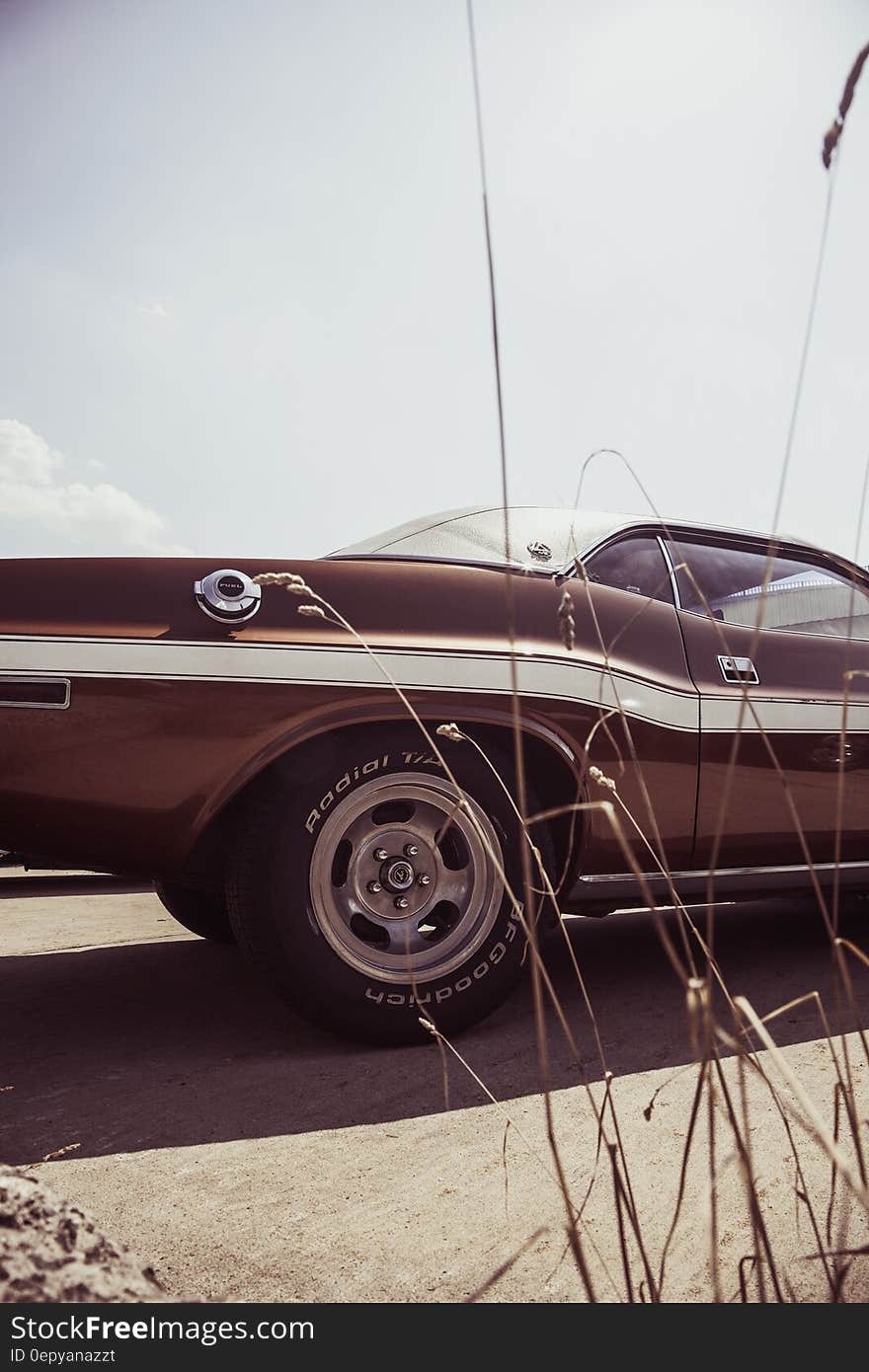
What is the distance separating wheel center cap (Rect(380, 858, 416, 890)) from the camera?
2.46 metres

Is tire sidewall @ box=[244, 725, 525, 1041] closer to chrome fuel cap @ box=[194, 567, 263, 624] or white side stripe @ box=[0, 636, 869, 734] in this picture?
white side stripe @ box=[0, 636, 869, 734]

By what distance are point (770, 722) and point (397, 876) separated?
4.34 ft

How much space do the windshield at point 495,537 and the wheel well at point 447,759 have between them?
20.6 inches

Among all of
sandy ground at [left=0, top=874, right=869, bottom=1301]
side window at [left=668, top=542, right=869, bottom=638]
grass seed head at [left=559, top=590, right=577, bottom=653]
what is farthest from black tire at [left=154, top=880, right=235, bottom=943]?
grass seed head at [left=559, top=590, right=577, bottom=653]

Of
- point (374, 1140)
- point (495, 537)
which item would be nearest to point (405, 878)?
point (374, 1140)

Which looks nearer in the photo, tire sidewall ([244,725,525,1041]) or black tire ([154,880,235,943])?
tire sidewall ([244,725,525,1041])

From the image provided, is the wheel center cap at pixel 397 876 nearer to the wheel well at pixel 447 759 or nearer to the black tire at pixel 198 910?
the wheel well at pixel 447 759

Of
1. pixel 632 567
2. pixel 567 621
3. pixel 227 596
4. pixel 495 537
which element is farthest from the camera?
pixel 632 567

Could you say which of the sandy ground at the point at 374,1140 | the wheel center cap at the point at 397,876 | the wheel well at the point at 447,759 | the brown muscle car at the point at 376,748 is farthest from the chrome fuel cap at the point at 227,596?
the sandy ground at the point at 374,1140

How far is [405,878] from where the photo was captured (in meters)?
2.46

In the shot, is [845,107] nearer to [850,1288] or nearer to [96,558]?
[850,1288]

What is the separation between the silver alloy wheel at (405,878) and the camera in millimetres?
2404

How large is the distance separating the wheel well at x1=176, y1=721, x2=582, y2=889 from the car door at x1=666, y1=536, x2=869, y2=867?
1.43 ft

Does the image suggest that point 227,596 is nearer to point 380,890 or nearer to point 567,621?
point 380,890
